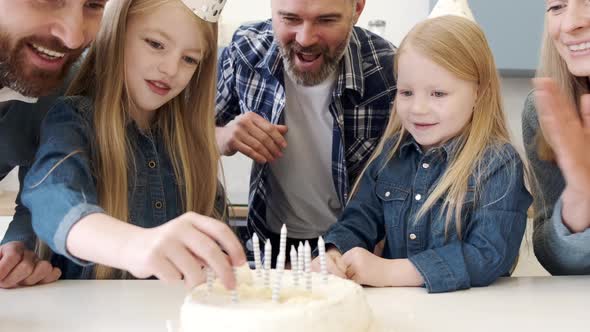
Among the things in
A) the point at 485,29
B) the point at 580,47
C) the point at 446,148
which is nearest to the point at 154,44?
the point at 446,148

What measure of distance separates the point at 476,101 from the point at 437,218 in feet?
0.90

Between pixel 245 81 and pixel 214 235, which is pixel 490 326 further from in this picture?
pixel 245 81

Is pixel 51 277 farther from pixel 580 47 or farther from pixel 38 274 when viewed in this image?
pixel 580 47

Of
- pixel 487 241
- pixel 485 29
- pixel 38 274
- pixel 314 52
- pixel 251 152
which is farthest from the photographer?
pixel 485 29

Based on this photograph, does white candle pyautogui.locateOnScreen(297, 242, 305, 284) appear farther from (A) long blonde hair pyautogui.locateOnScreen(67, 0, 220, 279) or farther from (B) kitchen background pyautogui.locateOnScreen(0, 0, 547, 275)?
(B) kitchen background pyautogui.locateOnScreen(0, 0, 547, 275)

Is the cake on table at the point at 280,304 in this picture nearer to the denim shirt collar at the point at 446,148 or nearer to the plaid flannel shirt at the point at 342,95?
the denim shirt collar at the point at 446,148

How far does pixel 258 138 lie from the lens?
5.72ft

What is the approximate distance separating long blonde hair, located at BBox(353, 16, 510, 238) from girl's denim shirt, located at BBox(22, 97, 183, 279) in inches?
20.0

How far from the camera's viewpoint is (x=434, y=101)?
1464mm

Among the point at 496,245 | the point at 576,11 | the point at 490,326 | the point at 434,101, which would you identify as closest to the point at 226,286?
the point at 490,326

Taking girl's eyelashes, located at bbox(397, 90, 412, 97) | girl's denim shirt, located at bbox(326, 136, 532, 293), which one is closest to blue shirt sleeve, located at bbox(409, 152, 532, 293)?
girl's denim shirt, located at bbox(326, 136, 532, 293)

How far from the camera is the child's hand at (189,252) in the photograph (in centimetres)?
86

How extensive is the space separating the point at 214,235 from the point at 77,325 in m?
0.28

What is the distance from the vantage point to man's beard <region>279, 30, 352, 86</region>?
190 cm
